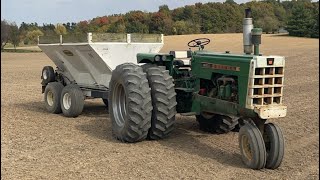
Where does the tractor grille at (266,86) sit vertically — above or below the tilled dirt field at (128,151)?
above

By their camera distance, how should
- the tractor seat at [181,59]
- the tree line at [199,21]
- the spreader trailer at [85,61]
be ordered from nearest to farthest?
the tractor seat at [181,59], the spreader trailer at [85,61], the tree line at [199,21]

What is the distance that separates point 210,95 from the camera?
6949 mm

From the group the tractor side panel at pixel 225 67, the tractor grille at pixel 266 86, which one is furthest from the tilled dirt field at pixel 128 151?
the tractor side panel at pixel 225 67

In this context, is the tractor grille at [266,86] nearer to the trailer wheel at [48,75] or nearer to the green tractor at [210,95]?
the green tractor at [210,95]

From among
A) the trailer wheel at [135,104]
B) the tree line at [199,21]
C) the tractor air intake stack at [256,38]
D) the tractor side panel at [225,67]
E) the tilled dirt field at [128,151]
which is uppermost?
the tree line at [199,21]

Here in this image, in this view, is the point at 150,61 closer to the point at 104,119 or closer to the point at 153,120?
the point at 153,120

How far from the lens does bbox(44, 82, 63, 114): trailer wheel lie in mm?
10277

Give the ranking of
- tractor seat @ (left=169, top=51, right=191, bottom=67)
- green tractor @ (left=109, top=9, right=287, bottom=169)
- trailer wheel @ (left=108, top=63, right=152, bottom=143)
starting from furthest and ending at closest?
tractor seat @ (left=169, top=51, right=191, bottom=67) < trailer wheel @ (left=108, top=63, right=152, bottom=143) < green tractor @ (left=109, top=9, right=287, bottom=169)

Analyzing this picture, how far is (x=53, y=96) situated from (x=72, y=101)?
95 centimetres

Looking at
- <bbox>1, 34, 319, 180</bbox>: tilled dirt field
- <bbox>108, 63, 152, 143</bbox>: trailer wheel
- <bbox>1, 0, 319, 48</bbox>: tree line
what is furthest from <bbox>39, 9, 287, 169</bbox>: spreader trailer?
<bbox>1, 0, 319, 48</bbox>: tree line

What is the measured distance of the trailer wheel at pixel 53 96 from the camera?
10.3 meters

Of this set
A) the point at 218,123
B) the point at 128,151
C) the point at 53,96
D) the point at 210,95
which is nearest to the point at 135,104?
the point at 128,151

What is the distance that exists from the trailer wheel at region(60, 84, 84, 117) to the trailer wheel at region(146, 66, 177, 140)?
3128 millimetres

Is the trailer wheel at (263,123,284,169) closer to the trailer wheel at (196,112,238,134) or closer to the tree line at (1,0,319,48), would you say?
the trailer wheel at (196,112,238,134)
